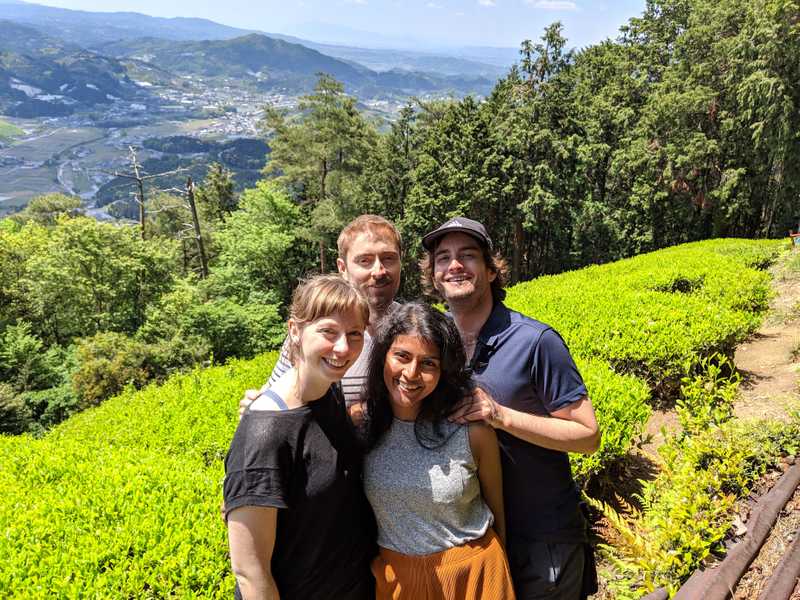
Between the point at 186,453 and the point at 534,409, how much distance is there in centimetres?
348

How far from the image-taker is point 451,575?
1971mm

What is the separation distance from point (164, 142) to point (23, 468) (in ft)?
718

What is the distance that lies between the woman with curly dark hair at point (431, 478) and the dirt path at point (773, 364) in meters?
2.74

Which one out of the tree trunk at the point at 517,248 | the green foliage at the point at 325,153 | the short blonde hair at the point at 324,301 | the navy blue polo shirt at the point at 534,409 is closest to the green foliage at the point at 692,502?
the navy blue polo shirt at the point at 534,409

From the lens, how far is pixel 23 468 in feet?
13.4

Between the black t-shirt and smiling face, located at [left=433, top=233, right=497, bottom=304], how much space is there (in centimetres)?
76

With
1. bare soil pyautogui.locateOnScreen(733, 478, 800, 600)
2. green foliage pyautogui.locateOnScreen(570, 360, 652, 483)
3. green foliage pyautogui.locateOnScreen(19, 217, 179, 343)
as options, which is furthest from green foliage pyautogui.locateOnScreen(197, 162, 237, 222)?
bare soil pyautogui.locateOnScreen(733, 478, 800, 600)

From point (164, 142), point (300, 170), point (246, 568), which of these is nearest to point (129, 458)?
point (246, 568)

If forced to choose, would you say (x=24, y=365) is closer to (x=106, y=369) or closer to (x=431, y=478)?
(x=106, y=369)

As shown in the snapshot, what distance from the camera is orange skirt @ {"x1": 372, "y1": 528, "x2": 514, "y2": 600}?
1975 millimetres

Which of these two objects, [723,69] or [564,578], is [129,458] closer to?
[564,578]

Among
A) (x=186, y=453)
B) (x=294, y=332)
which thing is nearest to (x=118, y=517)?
(x=186, y=453)

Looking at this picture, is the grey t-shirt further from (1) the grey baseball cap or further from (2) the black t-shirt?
(1) the grey baseball cap

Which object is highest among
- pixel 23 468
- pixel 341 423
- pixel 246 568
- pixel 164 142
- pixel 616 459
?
pixel 341 423
